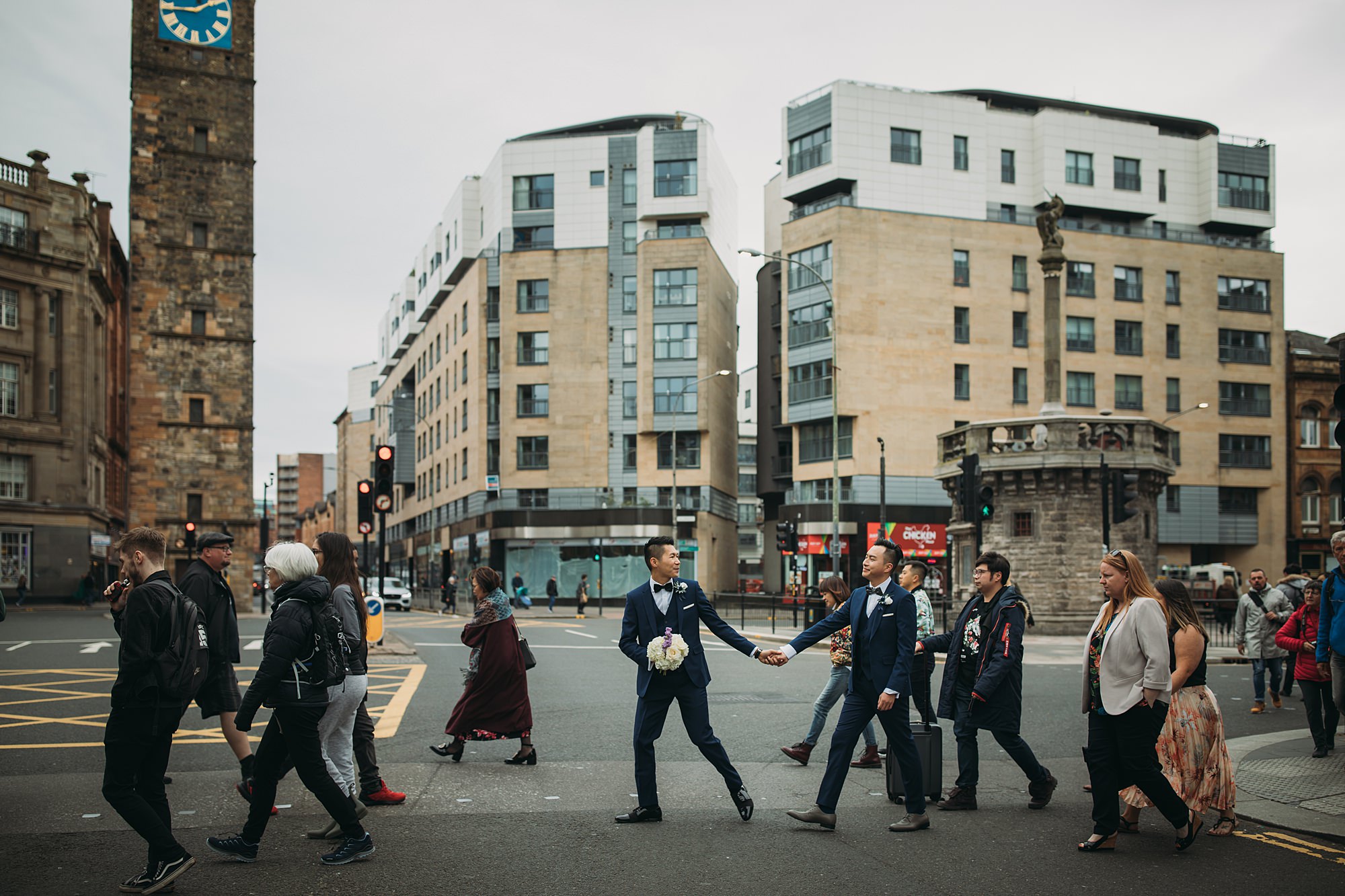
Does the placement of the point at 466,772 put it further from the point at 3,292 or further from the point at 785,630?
the point at 3,292

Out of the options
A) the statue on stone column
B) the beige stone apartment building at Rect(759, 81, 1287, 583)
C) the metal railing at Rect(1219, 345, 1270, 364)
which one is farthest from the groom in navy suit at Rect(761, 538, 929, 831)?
the metal railing at Rect(1219, 345, 1270, 364)

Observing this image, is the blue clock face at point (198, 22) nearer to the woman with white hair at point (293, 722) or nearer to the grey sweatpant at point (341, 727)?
the grey sweatpant at point (341, 727)

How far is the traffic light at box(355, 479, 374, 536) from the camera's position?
18641mm

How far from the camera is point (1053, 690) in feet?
51.7

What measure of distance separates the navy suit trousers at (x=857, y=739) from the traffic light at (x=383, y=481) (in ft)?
38.5

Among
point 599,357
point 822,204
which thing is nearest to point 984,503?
point 822,204

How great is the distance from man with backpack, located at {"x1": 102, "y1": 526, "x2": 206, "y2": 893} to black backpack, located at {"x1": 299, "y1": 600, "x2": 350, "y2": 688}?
64 cm

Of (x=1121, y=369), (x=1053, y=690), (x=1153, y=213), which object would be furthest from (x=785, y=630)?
(x=1153, y=213)

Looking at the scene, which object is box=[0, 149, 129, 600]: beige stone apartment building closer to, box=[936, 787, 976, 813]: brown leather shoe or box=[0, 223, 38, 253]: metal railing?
box=[0, 223, 38, 253]: metal railing

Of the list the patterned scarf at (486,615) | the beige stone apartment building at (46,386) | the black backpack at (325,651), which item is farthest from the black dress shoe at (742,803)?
the beige stone apartment building at (46,386)

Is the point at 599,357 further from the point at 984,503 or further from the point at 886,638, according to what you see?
the point at 886,638

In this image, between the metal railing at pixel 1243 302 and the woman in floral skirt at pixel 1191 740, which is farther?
the metal railing at pixel 1243 302

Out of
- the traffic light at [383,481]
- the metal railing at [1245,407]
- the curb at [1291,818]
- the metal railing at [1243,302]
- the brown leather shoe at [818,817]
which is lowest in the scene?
the curb at [1291,818]

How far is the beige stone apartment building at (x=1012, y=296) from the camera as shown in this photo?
175 feet
